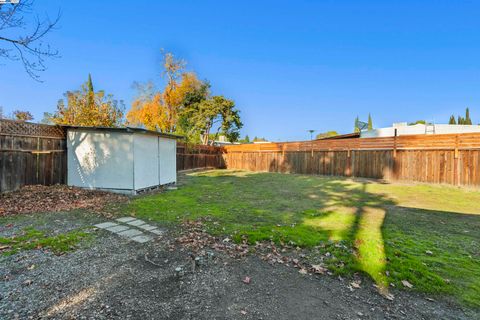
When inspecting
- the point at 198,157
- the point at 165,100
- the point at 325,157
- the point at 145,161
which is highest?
the point at 165,100

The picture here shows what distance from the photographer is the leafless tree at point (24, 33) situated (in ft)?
15.8

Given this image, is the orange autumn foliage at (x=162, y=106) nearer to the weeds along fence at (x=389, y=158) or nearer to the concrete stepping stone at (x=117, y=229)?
the weeds along fence at (x=389, y=158)

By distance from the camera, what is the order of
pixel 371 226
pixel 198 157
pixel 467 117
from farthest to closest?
pixel 467 117, pixel 198 157, pixel 371 226

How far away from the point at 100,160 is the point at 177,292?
6956 millimetres

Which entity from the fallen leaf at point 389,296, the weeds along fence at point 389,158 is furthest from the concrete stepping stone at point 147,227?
the weeds along fence at point 389,158

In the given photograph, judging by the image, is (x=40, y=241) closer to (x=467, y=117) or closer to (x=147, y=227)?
(x=147, y=227)

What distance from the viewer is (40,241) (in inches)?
134

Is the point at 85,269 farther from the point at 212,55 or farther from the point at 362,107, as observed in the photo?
the point at 362,107

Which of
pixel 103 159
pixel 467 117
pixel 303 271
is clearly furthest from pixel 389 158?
pixel 467 117

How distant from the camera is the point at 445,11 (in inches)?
400

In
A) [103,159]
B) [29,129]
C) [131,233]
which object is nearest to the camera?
[131,233]

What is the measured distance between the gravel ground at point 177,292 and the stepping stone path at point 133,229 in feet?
2.15

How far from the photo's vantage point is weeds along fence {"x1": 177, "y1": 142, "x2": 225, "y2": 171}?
16109mm

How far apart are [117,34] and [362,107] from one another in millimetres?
22073
